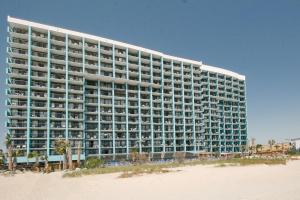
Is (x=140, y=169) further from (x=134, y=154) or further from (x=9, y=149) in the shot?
(x=9, y=149)

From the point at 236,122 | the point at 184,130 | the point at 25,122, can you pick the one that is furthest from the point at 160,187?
the point at 236,122

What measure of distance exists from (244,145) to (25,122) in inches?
3636

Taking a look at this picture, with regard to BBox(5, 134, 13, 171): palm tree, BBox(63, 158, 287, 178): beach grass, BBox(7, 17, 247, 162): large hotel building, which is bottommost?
BBox(63, 158, 287, 178): beach grass

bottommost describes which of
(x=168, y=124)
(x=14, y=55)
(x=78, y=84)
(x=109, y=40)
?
(x=168, y=124)

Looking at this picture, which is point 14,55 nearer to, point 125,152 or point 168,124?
point 125,152

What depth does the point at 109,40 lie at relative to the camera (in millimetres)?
91750

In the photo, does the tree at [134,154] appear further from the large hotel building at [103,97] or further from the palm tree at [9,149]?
the palm tree at [9,149]

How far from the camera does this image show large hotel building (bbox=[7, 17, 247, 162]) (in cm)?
7444

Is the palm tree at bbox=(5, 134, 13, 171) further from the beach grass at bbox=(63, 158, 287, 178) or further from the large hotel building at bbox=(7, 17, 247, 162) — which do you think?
the beach grass at bbox=(63, 158, 287, 178)

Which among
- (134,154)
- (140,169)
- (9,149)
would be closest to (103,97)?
(134,154)

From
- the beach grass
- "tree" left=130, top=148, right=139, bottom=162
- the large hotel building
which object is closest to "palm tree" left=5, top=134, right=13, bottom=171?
the large hotel building

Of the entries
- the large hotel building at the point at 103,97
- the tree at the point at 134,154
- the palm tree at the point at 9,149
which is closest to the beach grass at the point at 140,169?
the tree at the point at 134,154

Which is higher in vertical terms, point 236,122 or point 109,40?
point 109,40

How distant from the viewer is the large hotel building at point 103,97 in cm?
7444
